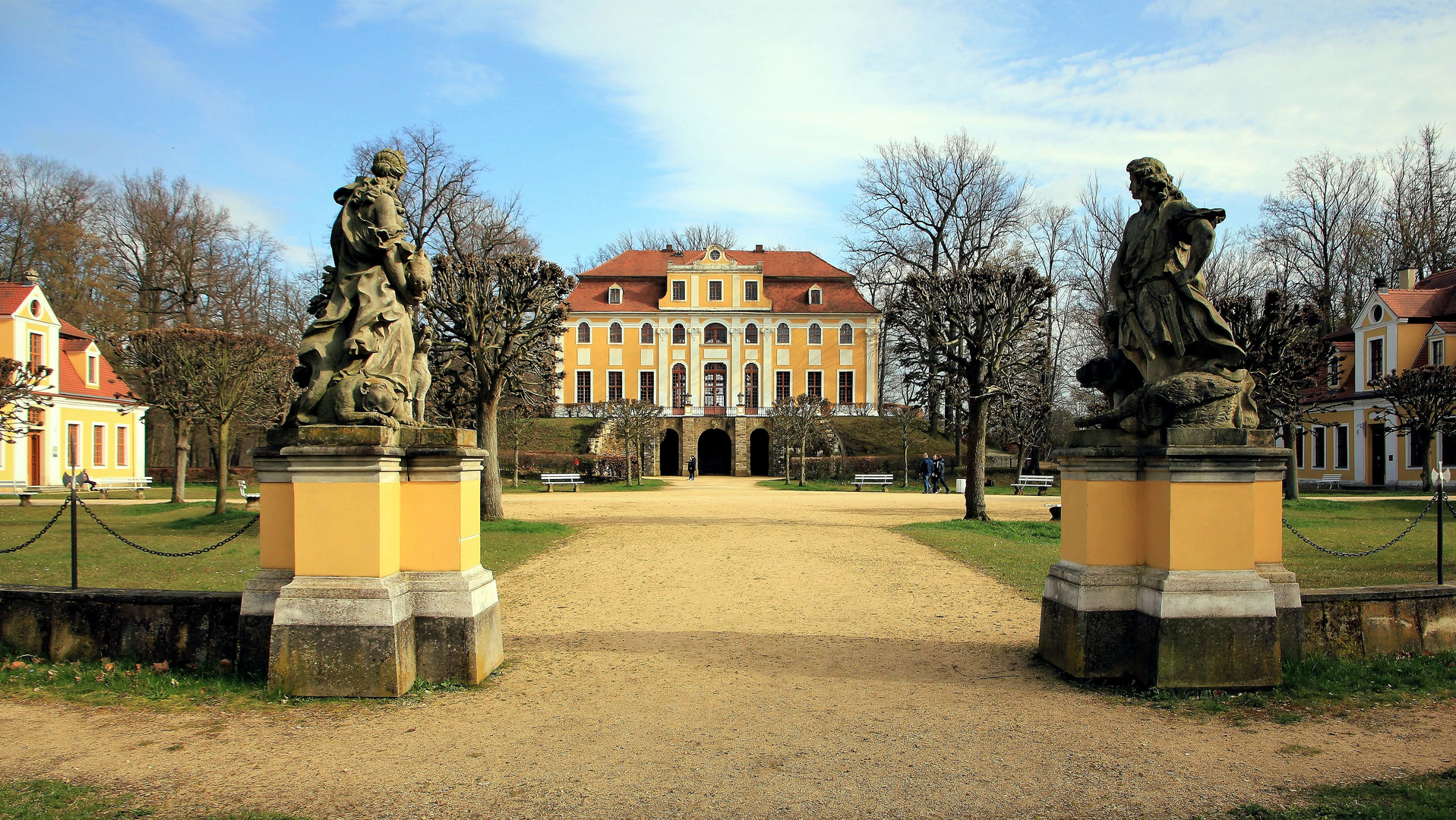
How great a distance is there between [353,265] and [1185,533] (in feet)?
19.2

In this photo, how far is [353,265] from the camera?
5770 mm

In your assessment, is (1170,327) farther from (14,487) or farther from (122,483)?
(122,483)

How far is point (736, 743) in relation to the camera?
4566mm

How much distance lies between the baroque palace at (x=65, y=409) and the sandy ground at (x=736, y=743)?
25.6 metres

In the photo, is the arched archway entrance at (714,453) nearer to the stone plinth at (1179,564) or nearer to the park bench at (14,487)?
the park bench at (14,487)

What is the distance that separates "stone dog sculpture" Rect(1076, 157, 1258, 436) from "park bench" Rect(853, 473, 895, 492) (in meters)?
26.8

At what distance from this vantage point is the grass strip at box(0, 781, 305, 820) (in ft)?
11.7

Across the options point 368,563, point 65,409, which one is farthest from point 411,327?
point 65,409

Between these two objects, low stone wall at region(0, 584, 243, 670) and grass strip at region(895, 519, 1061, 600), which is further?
grass strip at region(895, 519, 1061, 600)

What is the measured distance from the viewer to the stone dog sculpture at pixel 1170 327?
18.5ft

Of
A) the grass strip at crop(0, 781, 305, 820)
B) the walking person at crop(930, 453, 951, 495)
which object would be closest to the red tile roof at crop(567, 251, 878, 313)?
the walking person at crop(930, 453, 951, 495)

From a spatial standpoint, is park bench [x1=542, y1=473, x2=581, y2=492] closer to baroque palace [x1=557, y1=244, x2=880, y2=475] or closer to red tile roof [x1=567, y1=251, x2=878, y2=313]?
baroque palace [x1=557, y1=244, x2=880, y2=475]

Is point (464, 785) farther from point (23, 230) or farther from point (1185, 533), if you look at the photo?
point (23, 230)

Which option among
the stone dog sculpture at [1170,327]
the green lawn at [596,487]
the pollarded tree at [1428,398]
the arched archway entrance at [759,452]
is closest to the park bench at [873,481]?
the green lawn at [596,487]
